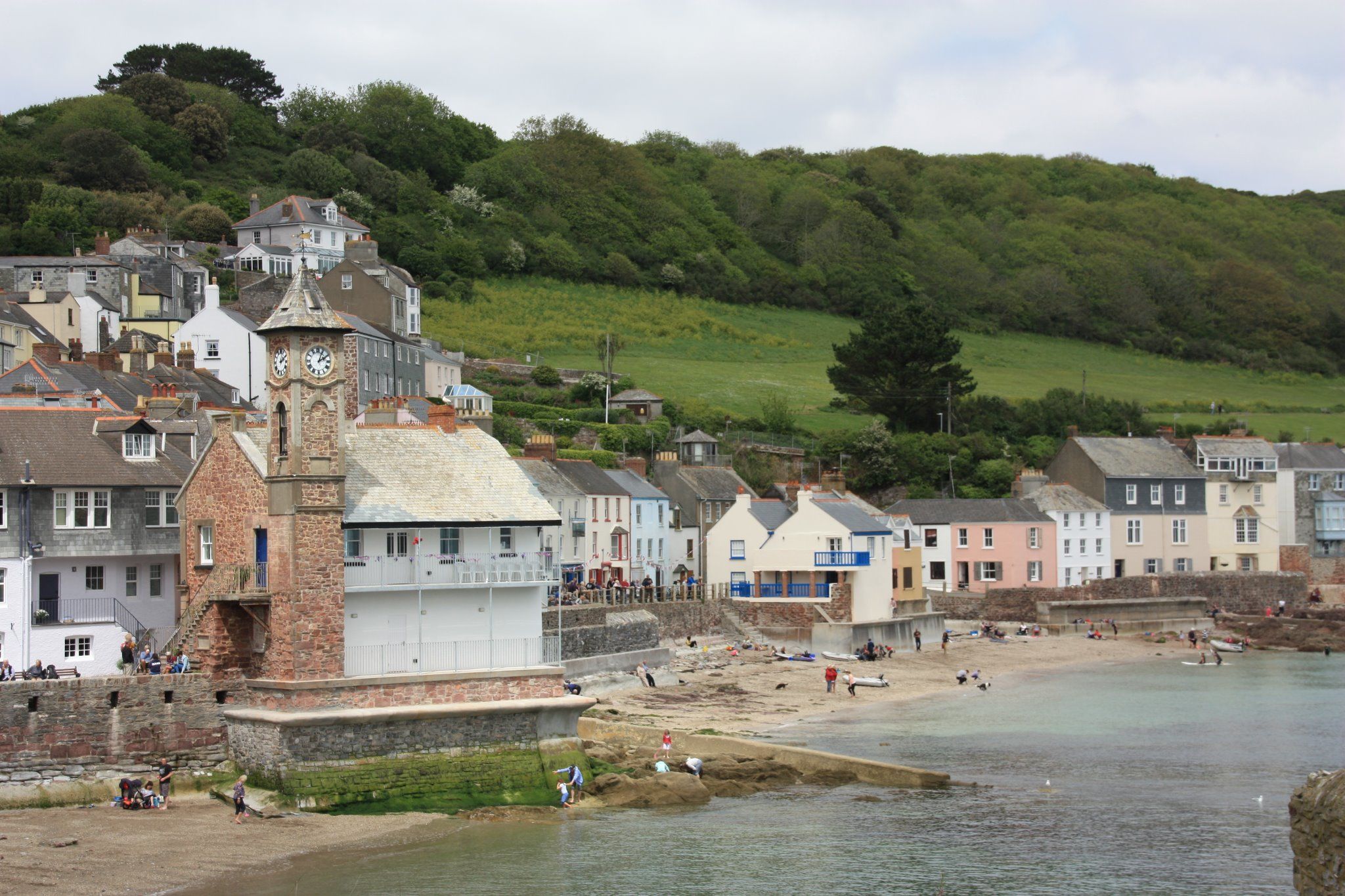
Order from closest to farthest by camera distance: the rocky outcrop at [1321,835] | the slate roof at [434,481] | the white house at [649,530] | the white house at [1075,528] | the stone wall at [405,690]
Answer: the rocky outcrop at [1321,835]
the stone wall at [405,690]
the slate roof at [434,481]
the white house at [649,530]
the white house at [1075,528]

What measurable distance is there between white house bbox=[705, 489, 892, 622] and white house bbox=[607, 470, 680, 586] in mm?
2284

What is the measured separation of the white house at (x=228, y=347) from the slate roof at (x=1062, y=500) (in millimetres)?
37668

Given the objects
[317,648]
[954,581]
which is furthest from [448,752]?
[954,581]

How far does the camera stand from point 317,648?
31.1m

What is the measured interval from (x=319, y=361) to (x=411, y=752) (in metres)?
8.44

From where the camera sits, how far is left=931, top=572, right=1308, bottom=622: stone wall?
237ft

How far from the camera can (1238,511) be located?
3278 inches

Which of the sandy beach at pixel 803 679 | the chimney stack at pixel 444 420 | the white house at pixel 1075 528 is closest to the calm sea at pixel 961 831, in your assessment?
the sandy beach at pixel 803 679

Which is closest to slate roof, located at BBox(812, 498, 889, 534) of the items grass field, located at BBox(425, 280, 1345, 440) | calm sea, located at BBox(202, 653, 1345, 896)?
calm sea, located at BBox(202, 653, 1345, 896)

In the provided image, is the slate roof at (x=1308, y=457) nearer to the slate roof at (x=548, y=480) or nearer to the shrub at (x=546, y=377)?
the shrub at (x=546, y=377)

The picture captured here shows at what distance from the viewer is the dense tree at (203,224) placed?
3907 inches

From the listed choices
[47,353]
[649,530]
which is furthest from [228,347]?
[649,530]

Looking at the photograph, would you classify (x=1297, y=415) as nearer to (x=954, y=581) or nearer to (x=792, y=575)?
(x=954, y=581)

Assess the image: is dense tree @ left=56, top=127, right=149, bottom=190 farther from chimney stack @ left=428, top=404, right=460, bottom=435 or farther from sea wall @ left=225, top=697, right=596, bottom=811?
sea wall @ left=225, top=697, right=596, bottom=811
